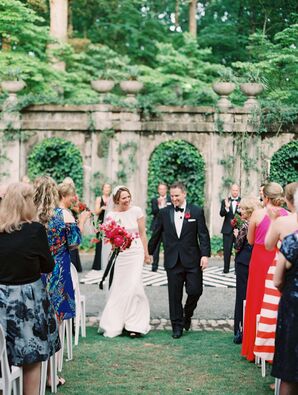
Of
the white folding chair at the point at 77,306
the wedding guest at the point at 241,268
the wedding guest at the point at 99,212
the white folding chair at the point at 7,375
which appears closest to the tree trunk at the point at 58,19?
the wedding guest at the point at 99,212

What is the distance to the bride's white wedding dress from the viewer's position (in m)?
9.65

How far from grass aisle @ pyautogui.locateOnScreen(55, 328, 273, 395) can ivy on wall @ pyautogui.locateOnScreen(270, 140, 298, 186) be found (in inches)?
431

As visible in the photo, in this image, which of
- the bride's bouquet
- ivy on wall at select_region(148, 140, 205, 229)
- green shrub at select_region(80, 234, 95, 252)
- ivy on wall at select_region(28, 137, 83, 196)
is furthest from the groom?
ivy on wall at select_region(28, 137, 83, 196)

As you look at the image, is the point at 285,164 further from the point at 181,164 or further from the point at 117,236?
the point at 117,236

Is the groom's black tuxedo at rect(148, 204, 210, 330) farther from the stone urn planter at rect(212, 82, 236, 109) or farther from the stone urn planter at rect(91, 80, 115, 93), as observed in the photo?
the stone urn planter at rect(91, 80, 115, 93)

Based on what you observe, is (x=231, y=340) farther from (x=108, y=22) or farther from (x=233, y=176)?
(x=108, y=22)

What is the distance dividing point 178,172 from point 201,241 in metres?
10.9

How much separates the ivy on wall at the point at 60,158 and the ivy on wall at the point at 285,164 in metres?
5.39

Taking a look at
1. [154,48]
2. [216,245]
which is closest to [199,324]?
[216,245]

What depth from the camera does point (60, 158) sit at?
20.4m

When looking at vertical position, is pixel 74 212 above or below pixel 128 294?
above

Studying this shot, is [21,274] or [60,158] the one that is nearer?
Answer: [21,274]

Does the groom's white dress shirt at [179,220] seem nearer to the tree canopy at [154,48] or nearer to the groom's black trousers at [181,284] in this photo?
the groom's black trousers at [181,284]

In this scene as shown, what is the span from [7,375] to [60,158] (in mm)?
15185
